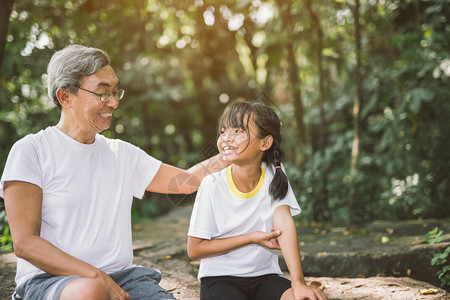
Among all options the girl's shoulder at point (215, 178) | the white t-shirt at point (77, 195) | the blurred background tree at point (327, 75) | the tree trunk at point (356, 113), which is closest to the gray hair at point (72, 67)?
the white t-shirt at point (77, 195)

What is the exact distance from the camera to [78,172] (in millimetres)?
2029

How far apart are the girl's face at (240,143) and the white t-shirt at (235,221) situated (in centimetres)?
16

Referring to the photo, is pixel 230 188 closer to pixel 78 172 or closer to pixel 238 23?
pixel 78 172

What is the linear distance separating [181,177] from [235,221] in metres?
0.50

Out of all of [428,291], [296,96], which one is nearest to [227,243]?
[428,291]

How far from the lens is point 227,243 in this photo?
211 centimetres

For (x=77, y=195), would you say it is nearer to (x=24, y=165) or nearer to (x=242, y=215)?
(x=24, y=165)

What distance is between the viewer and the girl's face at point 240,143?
2.21 metres

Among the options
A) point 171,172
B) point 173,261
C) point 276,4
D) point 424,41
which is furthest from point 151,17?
point 171,172

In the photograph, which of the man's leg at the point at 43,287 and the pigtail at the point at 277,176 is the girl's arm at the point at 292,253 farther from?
the man's leg at the point at 43,287

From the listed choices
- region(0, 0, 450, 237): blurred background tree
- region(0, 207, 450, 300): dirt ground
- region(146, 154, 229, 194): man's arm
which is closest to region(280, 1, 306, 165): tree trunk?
region(0, 0, 450, 237): blurred background tree

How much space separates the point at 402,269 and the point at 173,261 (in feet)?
6.07

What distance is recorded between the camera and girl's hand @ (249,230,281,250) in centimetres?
205

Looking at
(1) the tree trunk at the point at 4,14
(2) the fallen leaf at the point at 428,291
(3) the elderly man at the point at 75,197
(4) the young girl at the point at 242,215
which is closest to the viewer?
(3) the elderly man at the point at 75,197
